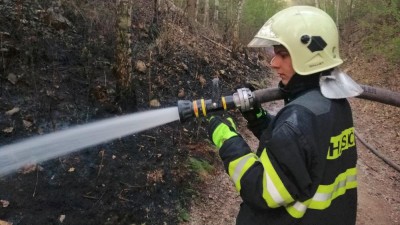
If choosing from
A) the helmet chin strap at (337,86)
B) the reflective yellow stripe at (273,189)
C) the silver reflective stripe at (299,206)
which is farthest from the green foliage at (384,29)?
the reflective yellow stripe at (273,189)

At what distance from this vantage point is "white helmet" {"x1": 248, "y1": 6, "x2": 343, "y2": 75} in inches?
77.0

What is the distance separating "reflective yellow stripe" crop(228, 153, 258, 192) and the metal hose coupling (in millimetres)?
566

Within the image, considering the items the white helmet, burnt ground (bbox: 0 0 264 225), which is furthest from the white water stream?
the white helmet

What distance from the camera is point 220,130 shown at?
220 cm

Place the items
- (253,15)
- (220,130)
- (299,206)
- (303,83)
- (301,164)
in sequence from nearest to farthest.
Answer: (301,164) < (299,206) < (303,83) < (220,130) < (253,15)

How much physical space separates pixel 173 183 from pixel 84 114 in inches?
68.5

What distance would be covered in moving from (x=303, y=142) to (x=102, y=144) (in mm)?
3668

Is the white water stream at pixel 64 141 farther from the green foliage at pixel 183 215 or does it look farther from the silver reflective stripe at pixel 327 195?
the silver reflective stripe at pixel 327 195

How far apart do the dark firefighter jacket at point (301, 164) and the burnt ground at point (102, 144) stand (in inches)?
96.1

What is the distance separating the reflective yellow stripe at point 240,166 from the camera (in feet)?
6.23

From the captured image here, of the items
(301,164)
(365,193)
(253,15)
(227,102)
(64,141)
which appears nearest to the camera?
(301,164)

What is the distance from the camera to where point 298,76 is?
203cm

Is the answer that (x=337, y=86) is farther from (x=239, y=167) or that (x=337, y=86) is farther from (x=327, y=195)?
(x=239, y=167)

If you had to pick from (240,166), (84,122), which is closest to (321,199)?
(240,166)
